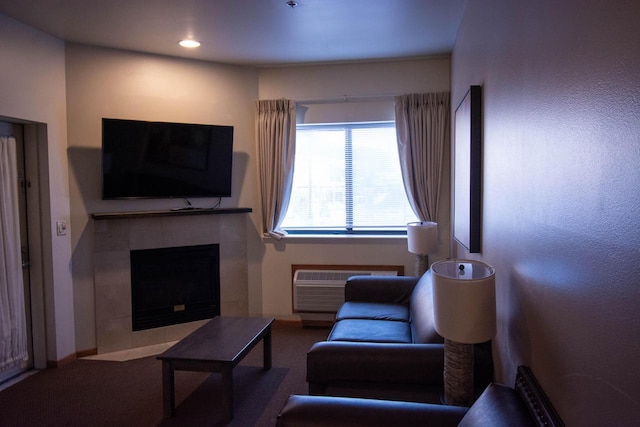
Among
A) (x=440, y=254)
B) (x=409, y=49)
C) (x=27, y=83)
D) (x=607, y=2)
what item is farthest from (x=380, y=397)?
(x=27, y=83)

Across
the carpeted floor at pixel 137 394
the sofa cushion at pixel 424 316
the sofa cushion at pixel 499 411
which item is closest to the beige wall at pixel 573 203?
the sofa cushion at pixel 499 411

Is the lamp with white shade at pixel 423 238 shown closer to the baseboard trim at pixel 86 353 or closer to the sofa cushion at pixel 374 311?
the sofa cushion at pixel 374 311

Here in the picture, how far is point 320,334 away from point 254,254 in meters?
1.09

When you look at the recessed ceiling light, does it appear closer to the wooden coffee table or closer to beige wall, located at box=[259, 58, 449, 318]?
beige wall, located at box=[259, 58, 449, 318]

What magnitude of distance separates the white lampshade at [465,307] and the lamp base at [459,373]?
172 mm

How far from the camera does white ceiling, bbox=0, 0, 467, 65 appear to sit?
295 cm

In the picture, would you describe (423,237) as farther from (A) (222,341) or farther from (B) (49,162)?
(B) (49,162)

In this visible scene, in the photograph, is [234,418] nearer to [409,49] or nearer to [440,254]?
[440,254]

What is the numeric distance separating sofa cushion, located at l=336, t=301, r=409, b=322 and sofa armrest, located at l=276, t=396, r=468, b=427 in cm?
165

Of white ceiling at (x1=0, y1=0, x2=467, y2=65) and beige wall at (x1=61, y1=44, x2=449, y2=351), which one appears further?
beige wall at (x1=61, y1=44, x2=449, y2=351)

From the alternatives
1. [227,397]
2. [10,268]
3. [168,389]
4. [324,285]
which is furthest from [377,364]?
[10,268]

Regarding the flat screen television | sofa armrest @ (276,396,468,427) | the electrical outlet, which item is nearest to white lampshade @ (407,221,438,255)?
the flat screen television

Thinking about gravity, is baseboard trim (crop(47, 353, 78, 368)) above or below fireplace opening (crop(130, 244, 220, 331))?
below

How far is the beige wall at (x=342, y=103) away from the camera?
426cm
